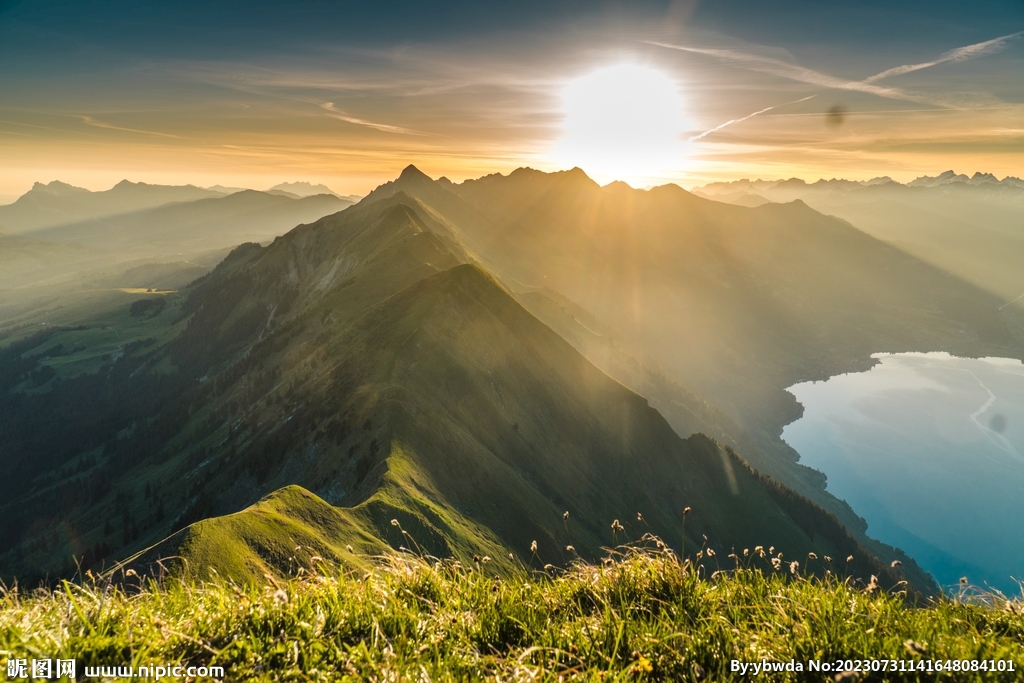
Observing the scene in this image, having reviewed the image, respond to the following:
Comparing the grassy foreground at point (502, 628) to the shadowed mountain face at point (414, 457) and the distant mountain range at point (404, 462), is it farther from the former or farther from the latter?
the shadowed mountain face at point (414, 457)

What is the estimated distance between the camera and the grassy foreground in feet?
14.5

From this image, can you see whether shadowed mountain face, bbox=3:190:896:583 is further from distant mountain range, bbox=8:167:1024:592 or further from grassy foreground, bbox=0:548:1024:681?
grassy foreground, bbox=0:548:1024:681

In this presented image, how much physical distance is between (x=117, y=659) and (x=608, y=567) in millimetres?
5467

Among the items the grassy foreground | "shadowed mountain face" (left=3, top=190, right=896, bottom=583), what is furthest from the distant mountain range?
the grassy foreground

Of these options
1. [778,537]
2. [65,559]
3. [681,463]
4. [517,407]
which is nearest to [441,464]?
[517,407]

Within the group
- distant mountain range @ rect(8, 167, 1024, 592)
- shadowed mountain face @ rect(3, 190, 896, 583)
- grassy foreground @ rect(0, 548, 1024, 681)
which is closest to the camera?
grassy foreground @ rect(0, 548, 1024, 681)

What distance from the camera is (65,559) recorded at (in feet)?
393

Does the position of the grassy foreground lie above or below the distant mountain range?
above

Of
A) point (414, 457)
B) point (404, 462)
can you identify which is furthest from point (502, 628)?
point (414, 457)

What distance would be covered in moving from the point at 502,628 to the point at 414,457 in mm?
63121

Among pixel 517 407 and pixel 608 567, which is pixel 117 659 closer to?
pixel 608 567

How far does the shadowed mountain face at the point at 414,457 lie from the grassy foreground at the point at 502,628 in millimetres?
32500

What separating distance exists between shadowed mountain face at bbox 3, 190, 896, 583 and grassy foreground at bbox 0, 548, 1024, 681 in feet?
107

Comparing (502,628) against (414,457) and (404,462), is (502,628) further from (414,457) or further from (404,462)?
(414,457)
